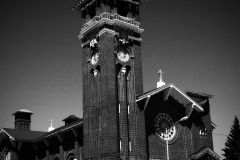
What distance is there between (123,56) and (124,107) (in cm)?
500

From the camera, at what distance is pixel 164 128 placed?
3678cm

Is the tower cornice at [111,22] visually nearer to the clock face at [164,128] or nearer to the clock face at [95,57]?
the clock face at [95,57]

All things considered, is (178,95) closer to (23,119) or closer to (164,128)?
(164,128)

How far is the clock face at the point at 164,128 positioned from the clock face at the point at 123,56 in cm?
628

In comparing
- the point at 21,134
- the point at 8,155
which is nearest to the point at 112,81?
the point at 21,134

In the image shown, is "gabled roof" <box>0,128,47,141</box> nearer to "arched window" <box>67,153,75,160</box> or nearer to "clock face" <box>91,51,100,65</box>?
"arched window" <box>67,153,75,160</box>

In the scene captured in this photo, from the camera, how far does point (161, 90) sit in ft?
119

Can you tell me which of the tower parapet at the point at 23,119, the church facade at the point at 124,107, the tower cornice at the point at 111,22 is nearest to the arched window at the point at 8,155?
the tower parapet at the point at 23,119

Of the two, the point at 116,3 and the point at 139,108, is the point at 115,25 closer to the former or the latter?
the point at 116,3

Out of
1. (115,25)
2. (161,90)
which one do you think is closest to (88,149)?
(161,90)

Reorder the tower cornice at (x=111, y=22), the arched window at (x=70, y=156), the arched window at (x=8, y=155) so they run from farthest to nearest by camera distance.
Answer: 1. the arched window at (x=8, y=155)
2. the arched window at (x=70, y=156)
3. the tower cornice at (x=111, y=22)

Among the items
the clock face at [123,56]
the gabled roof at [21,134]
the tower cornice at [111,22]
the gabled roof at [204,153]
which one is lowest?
the gabled roof at [204,153]

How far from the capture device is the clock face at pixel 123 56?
35562mm

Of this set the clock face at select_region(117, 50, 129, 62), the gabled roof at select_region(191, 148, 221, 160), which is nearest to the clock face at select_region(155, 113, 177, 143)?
the gabled roof at select_region(191, 148, 221, 160)
